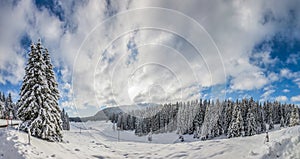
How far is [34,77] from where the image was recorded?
21.1 m

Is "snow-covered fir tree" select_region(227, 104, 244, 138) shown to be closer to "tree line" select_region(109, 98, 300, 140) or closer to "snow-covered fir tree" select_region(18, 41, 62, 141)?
"tree line" select_region(109, 98, 300, 140)

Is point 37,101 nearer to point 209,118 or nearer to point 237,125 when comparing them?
point 237,125

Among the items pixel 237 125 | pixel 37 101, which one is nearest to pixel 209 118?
pixel 237 125

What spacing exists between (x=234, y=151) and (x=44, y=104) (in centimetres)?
1752

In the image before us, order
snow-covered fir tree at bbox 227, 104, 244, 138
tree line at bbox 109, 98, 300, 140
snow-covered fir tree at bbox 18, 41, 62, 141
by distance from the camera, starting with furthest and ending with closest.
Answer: tree line at bbox 109, 98, 300, 140
snow-covered fir tree at bbox 227, 104, 244, 138
snow-covered fir tree at bbox 18, 41, 62, 141

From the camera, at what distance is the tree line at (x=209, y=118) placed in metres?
68.3

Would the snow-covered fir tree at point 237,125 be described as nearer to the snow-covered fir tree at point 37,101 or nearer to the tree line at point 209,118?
the tree line at point 209,118

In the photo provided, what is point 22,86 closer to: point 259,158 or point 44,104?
point 44,104

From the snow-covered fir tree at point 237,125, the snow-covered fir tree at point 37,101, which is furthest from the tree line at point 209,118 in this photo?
the snow-covered fir tree at point 37,101

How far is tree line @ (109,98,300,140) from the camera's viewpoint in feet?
224

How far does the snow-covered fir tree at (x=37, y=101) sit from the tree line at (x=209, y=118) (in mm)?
40493

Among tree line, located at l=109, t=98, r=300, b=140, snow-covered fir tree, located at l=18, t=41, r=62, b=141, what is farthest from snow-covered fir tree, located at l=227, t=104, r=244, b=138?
snow-covered fir tree, located at l=18, t=41, r=62, b=141

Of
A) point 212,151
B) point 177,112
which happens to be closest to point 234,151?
point 212,151

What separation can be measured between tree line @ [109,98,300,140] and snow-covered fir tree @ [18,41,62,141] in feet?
133
